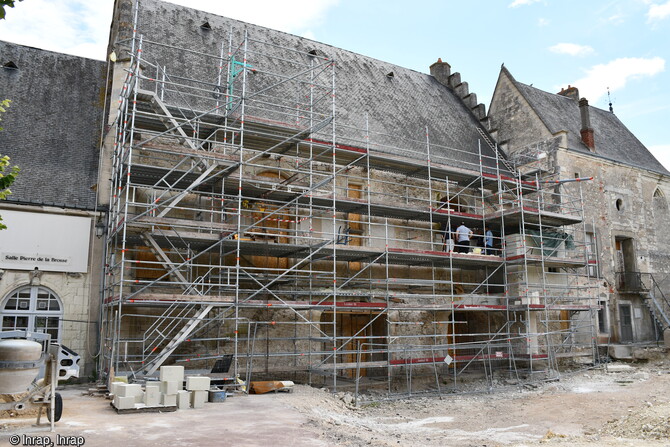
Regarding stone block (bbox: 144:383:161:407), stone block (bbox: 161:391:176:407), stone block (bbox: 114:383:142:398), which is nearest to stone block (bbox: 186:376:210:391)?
stone block (bbox: 161:391:176:407)

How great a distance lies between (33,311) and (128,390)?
5372mm

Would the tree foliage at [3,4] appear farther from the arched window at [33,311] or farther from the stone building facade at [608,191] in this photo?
the stone building facade at [608,191]

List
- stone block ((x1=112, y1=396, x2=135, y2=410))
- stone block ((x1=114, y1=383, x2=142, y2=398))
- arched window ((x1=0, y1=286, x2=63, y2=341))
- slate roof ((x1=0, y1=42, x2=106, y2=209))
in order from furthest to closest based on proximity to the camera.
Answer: slate roof ((x1=0, y1=42, x2=106, y2=209)) → arched window ((x1=0, y1=286, x2=63, y2=341)) → stone block ((x1=114, y1=383, x2=142, y2=398)) → stone block ((x1=112, y1=396, x2=135, y2=410))

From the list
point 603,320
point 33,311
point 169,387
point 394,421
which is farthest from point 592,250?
point 33,311

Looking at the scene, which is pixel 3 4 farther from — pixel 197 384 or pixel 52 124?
pixel 52 124

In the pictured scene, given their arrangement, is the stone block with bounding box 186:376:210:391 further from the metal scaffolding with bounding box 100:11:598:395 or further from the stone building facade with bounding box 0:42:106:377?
the stone building facade with bounding box 0:42:106:377

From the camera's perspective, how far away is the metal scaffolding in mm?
12219

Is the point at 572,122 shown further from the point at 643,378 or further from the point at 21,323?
the point at 21,323

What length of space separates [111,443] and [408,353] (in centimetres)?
1020

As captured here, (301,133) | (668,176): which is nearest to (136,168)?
(301,133)

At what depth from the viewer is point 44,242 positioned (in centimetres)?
1292

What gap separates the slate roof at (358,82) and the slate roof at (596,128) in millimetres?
2569

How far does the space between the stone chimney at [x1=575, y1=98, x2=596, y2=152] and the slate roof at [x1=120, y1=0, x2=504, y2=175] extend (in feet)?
12.9

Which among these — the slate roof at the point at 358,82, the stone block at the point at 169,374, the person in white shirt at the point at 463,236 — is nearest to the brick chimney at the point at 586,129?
the slate roof at the point at 358,82
